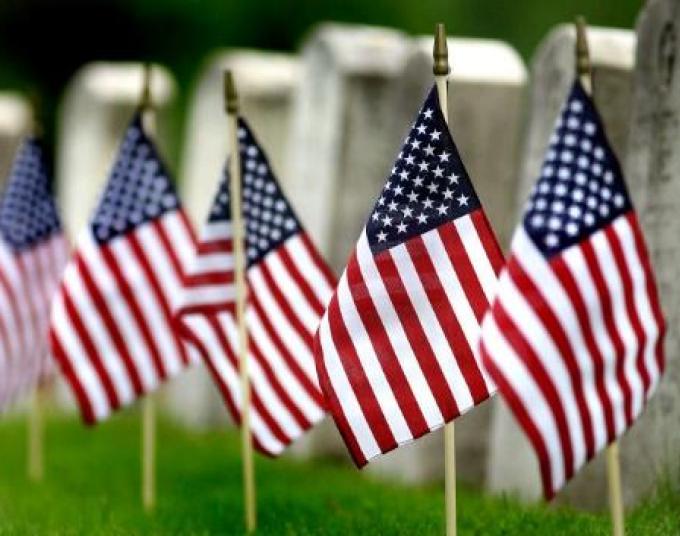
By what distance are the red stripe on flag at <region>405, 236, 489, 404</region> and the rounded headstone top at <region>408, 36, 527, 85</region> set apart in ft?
13.5

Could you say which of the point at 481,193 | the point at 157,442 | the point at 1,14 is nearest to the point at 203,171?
the point at 157,442

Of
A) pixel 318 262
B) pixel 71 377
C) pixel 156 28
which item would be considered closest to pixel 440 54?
pixel 318 262

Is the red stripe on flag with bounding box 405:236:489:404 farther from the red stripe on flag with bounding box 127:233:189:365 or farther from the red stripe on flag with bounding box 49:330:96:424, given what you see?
the red stripe on flag with bounding box 49:330:96:424

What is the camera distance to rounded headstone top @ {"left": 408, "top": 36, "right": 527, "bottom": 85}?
507 inches

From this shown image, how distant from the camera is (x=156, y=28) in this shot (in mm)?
37438

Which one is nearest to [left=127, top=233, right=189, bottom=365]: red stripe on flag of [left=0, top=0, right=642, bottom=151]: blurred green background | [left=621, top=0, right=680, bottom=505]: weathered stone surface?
[left=621, top=0, right=680, bottom=505]: weathered stone surface

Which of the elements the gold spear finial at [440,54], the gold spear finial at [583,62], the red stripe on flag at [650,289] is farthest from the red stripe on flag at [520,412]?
the gold spear finial at [440,54]

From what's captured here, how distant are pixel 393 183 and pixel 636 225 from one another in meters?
1.11

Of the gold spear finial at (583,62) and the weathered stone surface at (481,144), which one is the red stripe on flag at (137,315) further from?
the gold spear finial at (583,62)

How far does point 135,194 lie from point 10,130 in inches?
345

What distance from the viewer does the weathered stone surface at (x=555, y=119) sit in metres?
11.4

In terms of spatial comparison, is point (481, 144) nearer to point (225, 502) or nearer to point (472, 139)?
point (472, 139)

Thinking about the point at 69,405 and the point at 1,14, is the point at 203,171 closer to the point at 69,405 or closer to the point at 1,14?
the point at 69,405

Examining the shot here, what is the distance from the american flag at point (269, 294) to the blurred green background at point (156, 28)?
23941 millimetres
